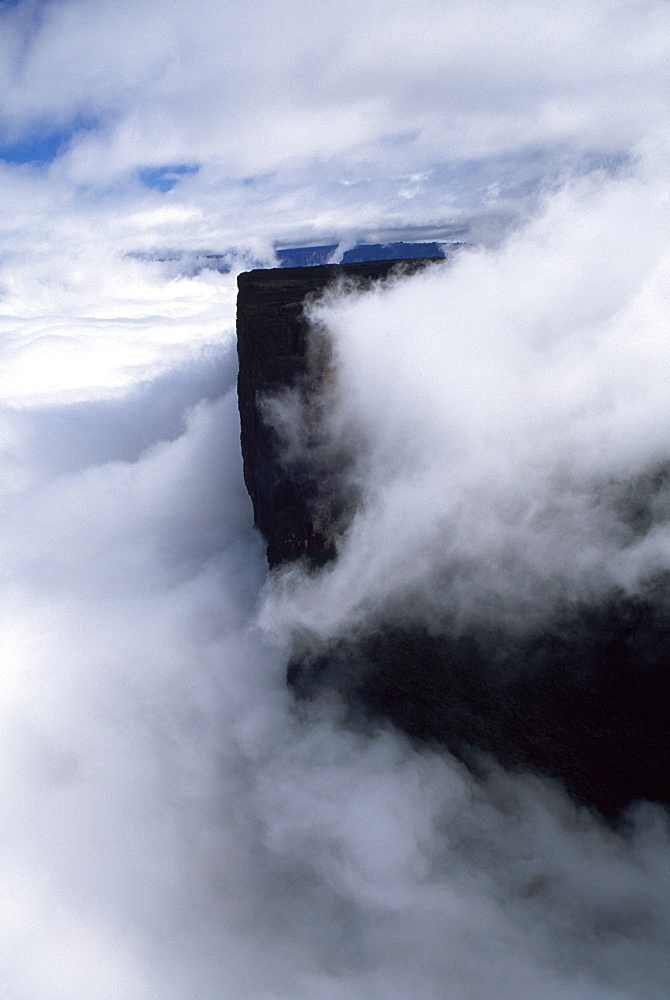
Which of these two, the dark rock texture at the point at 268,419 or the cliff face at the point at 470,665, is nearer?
the cliff face at the point at 470,665

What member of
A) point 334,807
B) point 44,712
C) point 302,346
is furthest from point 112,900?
point 302,346

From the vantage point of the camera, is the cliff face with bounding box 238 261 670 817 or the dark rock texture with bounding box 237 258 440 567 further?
the dark rock texture with bounding box 237 258 440 567

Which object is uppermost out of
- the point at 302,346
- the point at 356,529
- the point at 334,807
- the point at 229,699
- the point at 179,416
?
the point at 179,416

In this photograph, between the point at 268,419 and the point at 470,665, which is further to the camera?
the point at 268,419

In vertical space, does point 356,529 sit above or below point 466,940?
above

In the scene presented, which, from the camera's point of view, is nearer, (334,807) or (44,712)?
(334,807)

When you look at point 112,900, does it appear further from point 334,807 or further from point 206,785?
point 334,807

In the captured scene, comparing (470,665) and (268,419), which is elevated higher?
(268,419)

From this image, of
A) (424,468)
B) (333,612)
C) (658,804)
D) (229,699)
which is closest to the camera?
(658,804)
